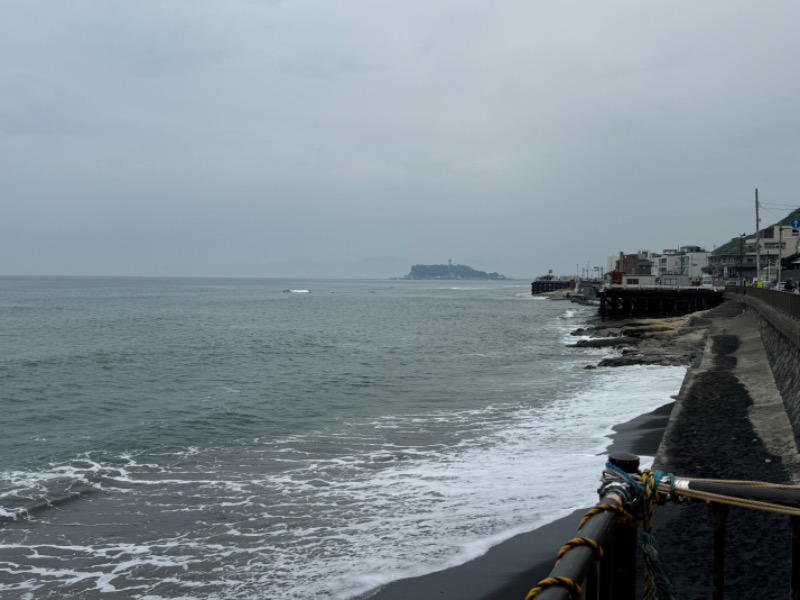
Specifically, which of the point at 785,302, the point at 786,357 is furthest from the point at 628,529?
the point at 785,302

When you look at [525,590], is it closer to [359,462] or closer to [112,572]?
[112,572]


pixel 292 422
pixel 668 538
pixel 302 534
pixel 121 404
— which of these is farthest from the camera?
pixel 121 404

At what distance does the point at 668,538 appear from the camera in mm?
7246

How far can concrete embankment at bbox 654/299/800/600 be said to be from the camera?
629 cm

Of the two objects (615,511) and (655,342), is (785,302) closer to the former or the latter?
(655,342)

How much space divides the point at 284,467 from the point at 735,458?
27.2ft

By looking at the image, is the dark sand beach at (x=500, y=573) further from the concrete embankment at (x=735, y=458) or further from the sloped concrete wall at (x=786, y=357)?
the sloped concrete wall at (x=786, y=357)

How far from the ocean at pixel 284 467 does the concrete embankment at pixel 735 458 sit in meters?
1.78

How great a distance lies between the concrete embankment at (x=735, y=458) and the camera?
6.29m

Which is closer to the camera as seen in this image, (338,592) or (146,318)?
(338,592)

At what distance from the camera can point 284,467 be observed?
13.3 metres

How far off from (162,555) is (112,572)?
2.18 feet

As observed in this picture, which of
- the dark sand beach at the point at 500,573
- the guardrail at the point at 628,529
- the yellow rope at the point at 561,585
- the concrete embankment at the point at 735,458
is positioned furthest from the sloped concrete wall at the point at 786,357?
the yellow rope at the point at 561,585

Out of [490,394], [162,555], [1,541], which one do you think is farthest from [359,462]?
[490,394]
